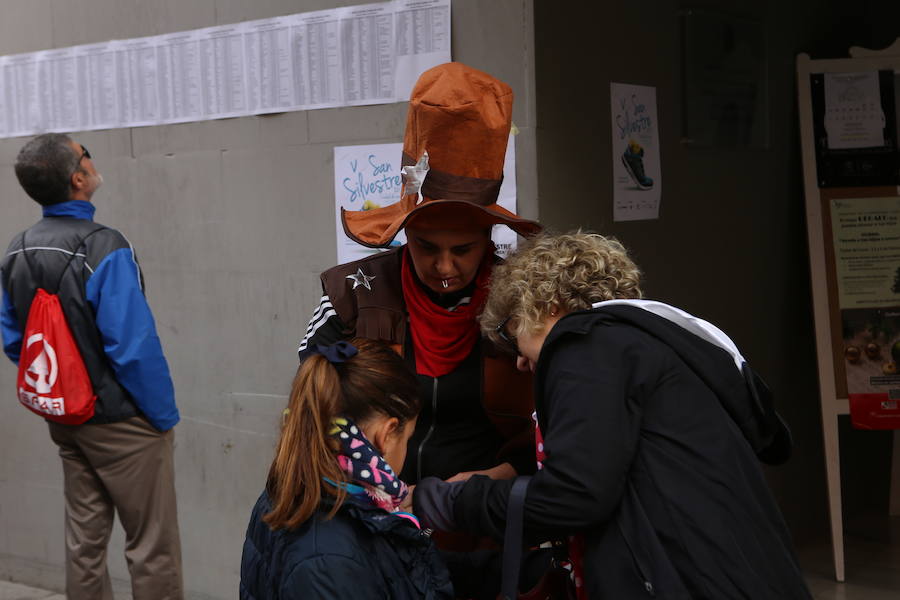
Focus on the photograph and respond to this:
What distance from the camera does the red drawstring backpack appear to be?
3955 mm

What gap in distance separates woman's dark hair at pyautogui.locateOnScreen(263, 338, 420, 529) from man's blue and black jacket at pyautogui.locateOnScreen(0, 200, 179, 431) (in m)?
2.12

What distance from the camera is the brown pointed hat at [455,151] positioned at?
2.58 meters

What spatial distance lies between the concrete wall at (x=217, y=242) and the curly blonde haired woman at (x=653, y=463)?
233 cm

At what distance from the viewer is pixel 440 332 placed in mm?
2621

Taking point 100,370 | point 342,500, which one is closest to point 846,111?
point 100,370

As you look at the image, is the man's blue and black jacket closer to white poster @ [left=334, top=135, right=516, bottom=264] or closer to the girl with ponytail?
white poster @ [left=334, top=135, right=516, bottom=264]

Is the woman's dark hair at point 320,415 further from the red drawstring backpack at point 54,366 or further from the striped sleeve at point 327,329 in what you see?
the red drawstring backpack at point 54,366

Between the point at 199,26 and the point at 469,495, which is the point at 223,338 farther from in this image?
the point at 469,495

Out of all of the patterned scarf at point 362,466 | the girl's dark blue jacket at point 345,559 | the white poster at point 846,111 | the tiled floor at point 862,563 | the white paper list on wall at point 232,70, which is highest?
the white paper list on wall at point 232,70

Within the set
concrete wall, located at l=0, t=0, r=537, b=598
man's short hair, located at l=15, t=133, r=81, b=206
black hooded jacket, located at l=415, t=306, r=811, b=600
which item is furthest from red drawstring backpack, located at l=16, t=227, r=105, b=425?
black hooded jacket, located at l=415, t=306, r=811, b=600

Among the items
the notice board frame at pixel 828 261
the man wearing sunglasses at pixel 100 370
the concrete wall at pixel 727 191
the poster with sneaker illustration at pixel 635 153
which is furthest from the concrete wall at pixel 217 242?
the notice board frame at pixel 828 261

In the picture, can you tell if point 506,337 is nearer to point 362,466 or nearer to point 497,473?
point 497,473

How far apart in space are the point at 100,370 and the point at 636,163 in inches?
86.9

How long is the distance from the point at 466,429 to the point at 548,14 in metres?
1.81
